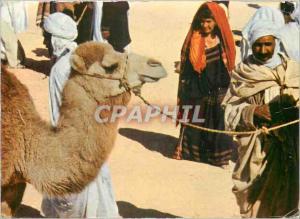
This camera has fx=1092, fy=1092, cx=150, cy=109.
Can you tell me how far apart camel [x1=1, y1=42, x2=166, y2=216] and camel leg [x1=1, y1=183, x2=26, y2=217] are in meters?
0.09

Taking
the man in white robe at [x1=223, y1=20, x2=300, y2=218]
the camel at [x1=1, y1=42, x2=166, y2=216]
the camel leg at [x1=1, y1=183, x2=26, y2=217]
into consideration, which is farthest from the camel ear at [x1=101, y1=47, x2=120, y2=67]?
the camel leg at [x1=1, y1=183, x2=26, y2=217]

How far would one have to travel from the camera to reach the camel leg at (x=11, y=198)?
8219mm

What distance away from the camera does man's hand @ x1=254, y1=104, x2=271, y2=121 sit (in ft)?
26.7

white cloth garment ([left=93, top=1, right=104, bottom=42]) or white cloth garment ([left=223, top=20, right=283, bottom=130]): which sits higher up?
white cloth garment ([left=93, top=1, right=104, bottom=42])

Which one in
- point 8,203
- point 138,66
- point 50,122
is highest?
point 138,66

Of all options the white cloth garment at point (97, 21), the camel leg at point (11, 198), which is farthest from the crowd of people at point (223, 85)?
the camel leg at point (11, 198)

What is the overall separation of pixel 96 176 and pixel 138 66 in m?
0.89

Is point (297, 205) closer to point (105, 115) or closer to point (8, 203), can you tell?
point (105, 115)

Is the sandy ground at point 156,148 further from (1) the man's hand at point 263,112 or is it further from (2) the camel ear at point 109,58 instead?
(1) the man's hand at point 263,112

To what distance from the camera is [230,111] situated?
820 cm

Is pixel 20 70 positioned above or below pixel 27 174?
above

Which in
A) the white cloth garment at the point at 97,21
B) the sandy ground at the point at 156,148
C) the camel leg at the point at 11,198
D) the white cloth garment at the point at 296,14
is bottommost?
the camel leg at the point at 11,198

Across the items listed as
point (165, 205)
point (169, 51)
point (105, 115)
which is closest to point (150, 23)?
point (169, 51)

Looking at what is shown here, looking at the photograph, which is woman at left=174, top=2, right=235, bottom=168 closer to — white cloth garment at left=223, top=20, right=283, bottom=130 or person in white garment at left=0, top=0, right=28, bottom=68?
white cloth garment at left=223, top=20, right=283, bottom=130
